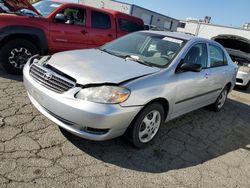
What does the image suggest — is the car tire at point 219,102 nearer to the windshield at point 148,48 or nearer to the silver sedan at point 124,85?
the silver sedan at point 124,85

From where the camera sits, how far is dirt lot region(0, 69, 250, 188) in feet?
8.49

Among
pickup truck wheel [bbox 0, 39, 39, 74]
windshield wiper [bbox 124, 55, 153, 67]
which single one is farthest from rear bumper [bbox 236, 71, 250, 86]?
pickup truck wheel [bbox 0, 39, 39, 74]

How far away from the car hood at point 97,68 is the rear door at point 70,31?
2.17 meters

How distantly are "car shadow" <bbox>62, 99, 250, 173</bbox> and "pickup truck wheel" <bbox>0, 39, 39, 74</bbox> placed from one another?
268 cm

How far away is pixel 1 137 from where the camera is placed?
301 centimetres

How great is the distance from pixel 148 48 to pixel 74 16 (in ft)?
9.50

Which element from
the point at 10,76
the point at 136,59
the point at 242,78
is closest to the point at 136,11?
the point at 242,78

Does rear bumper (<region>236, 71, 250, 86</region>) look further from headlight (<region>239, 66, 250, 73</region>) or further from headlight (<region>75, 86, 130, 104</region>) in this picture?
headlight (<region>75, 86, 130, 104</region>)

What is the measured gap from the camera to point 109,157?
3020 mm

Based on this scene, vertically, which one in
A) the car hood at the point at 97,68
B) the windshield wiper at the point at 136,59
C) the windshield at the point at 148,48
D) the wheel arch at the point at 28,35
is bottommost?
the wheel arch at the point at 28,35

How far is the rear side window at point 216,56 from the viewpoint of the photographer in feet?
15.1

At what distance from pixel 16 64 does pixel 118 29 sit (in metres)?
3.08

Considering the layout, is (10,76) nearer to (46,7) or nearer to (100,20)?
(46,7)

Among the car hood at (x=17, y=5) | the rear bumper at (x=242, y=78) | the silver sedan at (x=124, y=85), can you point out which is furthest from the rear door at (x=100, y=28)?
the rear bumper at (x=242, y=78)
